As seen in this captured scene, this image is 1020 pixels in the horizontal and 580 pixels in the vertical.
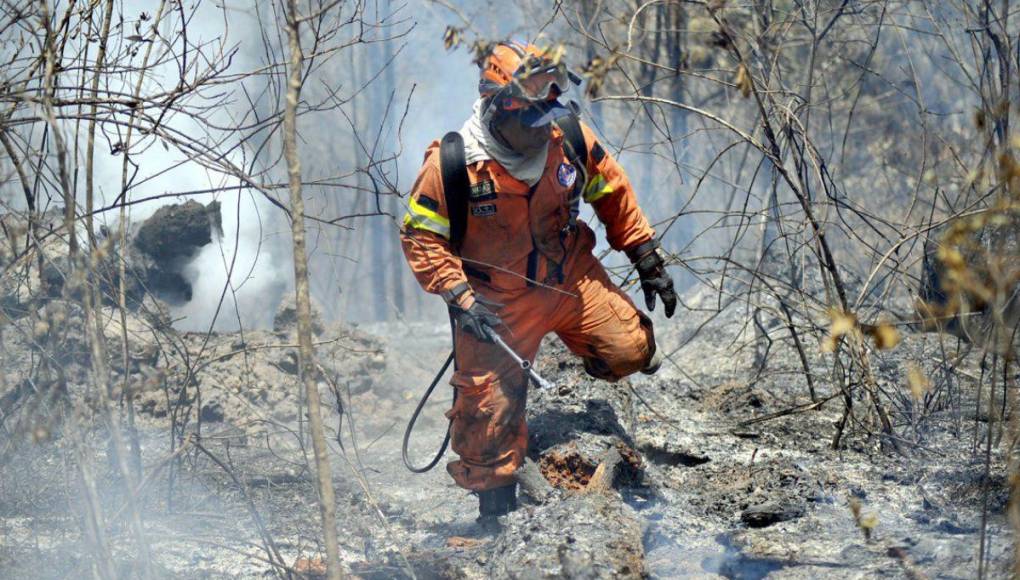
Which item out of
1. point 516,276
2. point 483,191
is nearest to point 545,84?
point 483,191

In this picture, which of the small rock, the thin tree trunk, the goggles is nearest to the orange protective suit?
the goggles

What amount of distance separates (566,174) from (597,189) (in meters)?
0.21

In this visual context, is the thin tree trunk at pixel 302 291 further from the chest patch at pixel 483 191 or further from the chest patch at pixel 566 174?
the chest patch at pixel 566 174

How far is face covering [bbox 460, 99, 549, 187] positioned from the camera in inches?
153

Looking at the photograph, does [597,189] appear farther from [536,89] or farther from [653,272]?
[536,89]

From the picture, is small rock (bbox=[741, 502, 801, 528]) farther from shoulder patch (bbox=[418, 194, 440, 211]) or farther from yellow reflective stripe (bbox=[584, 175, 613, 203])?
shoulder patch (bbox=[418, 194, 440, 211])

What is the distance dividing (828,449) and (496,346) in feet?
5.56

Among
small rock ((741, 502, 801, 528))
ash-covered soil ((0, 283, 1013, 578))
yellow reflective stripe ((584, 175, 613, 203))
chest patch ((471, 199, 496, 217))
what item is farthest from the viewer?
yellow reflective stripe ((584, 175, 613, 203))

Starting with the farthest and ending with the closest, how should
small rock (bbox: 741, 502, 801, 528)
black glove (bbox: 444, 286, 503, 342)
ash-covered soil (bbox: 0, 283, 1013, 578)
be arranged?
1. black glove (bbox: 444, 286, 503, 342)
2. small rock (bbox: 741, 502, 801, 528)
3. ash-covered soil (bbox: 0, 283, 1013, 578)

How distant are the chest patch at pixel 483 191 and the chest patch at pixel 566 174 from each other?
0.32 meters

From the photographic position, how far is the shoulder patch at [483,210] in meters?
3.93

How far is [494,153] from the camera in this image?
3893mm

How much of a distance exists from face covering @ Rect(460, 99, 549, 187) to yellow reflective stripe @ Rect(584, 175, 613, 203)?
301 mm

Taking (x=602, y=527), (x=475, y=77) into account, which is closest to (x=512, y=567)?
(x=602, y=527)
